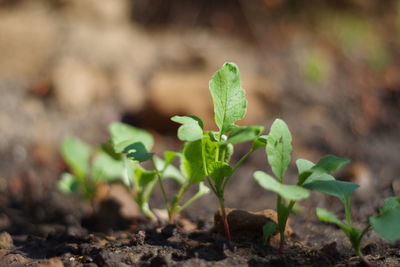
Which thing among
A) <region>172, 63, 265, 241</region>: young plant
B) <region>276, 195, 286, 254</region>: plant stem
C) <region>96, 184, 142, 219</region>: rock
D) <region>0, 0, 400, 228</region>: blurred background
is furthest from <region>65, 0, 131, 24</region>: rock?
<region>276, 195, 286, 254</region>: plant stem

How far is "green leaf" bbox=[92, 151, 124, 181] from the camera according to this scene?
6.55 feet

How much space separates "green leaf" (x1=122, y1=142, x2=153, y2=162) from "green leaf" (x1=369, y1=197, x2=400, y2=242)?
2.08 feet

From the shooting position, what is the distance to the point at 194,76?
3.47 m

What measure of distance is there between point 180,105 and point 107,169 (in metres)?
1.24

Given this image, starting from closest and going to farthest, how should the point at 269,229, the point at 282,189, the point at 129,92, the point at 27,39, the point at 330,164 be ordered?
the point at 282,189
the point at 330,164
the point at 269,229
the point at 129,92
the point at 27,39

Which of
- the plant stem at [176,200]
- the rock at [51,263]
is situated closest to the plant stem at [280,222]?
the plant stem at [176,200]

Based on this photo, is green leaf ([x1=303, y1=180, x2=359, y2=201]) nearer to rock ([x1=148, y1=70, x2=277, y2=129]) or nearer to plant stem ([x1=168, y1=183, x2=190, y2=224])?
plant stem ([x1=168, y1=183, x2=190, y2=224])

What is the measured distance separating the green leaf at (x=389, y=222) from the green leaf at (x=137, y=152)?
2.08ft

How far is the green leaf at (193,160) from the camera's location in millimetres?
1428

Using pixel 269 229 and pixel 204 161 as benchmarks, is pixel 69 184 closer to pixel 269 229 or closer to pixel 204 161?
pixel 204 161

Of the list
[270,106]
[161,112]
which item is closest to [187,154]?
[161,112]

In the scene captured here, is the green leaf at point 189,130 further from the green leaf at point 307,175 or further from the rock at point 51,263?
the rock at point 51,263

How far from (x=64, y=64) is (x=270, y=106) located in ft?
5.20

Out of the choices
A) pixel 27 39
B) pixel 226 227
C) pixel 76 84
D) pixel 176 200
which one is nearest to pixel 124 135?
pixel 176 200
